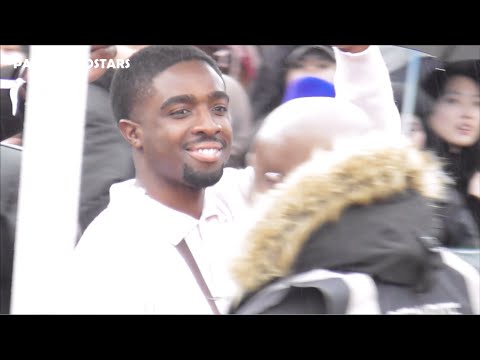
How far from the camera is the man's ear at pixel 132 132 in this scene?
3.46 m

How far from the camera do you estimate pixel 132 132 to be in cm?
346

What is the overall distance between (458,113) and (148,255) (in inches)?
57.5

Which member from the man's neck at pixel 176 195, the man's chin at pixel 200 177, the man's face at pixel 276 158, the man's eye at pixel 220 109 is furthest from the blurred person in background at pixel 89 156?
the man's face at pixel 276 158

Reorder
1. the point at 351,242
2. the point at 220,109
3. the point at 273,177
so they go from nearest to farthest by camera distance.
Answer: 1. the point at 351,242
2. the point at 273,177
3. the point at 220,109

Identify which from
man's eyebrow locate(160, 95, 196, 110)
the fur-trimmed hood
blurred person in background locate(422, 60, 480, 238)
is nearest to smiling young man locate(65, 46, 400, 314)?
man's eyebrow locate(160, 95, 196, 110)

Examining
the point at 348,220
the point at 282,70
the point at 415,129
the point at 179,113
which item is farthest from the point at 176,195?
the point at 415,129

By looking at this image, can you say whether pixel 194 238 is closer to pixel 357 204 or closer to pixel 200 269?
pixel 200 269

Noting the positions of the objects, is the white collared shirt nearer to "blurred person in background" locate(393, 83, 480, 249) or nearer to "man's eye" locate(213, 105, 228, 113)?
"man's eye" locate(213, 105, 228, 113)

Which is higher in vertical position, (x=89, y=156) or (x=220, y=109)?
(x=220, y=109)

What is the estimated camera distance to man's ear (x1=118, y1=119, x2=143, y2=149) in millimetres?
3459

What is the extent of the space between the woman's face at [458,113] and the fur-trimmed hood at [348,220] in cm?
40

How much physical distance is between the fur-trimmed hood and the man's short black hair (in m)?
0.71

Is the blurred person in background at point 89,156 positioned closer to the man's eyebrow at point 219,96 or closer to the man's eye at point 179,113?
the man's eye at point 179,113

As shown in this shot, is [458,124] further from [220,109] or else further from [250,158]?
[220,109]
